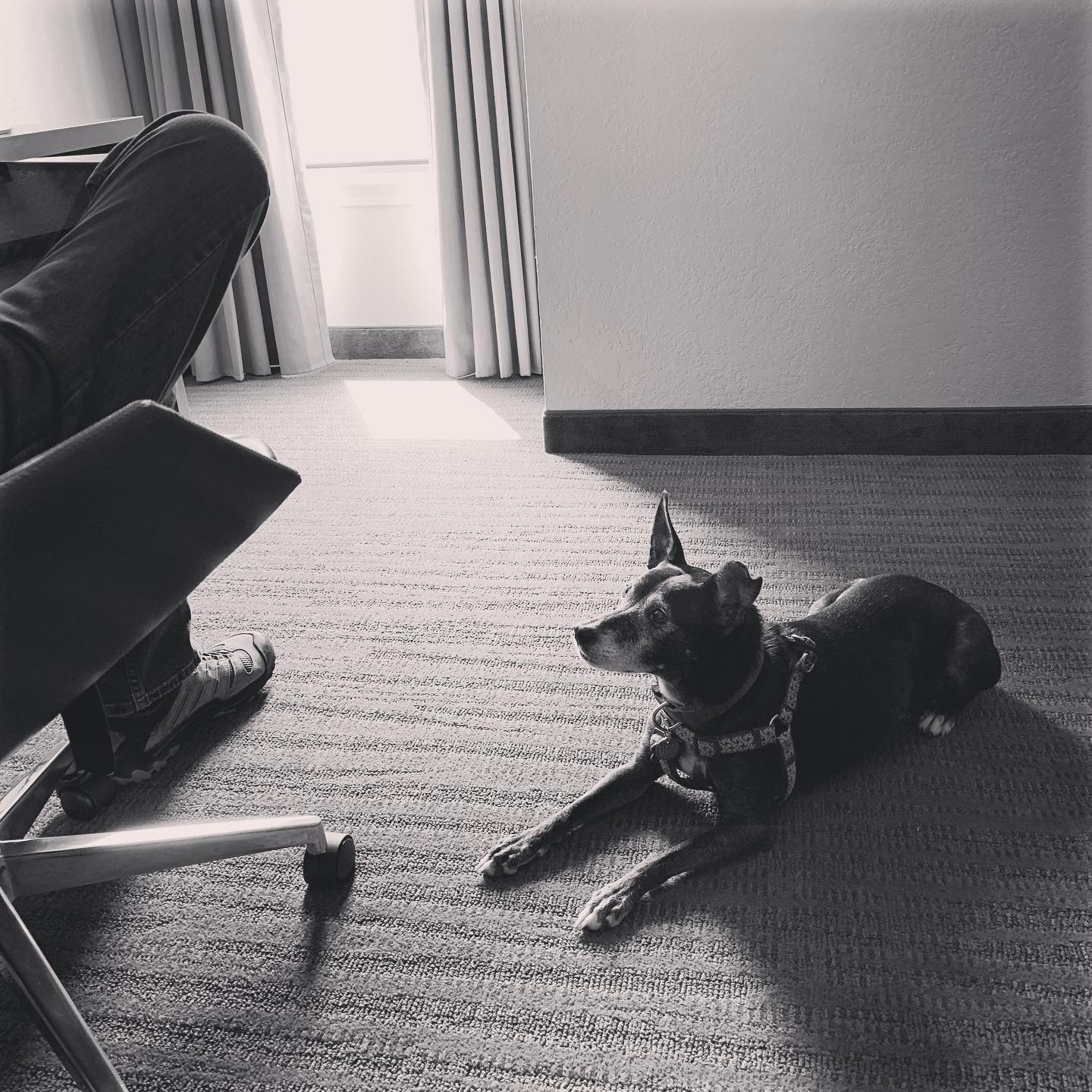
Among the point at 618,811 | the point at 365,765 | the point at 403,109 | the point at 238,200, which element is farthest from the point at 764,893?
the point at 403,109

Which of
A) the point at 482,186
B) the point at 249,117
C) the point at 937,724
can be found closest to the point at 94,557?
the point at 937,724

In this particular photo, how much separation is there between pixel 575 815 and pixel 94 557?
68 cm

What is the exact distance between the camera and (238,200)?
85 centimetres

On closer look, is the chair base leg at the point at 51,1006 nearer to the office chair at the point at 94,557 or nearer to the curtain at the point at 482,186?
the office chair at the point at 94,557

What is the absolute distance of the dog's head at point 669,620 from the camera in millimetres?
1108

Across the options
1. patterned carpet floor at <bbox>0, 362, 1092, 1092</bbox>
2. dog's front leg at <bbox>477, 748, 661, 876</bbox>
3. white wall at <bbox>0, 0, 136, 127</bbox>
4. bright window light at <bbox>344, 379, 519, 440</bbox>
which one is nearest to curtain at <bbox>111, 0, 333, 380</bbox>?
white wall at <bbox>0, 0, 136, 127</bbox>

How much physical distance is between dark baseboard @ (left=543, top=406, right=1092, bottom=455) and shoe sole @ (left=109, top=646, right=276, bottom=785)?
1.14 meters

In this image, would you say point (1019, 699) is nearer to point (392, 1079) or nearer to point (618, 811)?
Answer: point (618, 811)

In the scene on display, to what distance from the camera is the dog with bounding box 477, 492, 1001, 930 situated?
112 centimetres

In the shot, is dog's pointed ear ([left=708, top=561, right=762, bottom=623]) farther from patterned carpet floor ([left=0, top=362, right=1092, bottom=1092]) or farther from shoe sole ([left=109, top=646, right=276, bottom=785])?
shoe sole ([left=109, top=646, right=276, bottom=785])

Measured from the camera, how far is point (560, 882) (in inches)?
45.1

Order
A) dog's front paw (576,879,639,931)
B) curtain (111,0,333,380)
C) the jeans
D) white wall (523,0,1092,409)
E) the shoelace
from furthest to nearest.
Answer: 1. curtain (111,0,333,380)
2. white wall (523,0,1092,409)
3. the shoelace
4. dog's front paw (576,879,639,931)
5. the jeans

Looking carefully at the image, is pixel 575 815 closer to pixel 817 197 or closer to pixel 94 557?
pixel 94 557

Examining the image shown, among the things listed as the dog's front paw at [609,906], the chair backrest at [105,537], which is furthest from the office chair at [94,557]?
the dog's front paw at [609,906]
